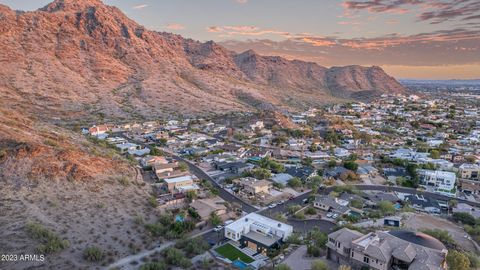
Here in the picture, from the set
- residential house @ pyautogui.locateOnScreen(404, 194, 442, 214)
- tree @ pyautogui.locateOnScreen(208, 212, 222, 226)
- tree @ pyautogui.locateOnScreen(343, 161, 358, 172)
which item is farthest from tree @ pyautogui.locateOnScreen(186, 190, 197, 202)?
tree @ pyautogui.locateOnScreen(343, 161, 358, 172)

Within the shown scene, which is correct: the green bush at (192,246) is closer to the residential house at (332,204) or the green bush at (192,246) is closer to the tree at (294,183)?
the residential house at (332,204)

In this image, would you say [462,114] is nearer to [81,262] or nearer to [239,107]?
[239,107]

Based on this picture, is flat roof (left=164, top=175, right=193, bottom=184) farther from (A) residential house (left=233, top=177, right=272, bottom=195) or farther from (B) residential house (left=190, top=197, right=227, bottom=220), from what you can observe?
(A) residential house (left=233, top=177, right=272, bottom=195)

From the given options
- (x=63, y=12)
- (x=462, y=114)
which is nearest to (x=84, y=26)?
(x=63, y=12)

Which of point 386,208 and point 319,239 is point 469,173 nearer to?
point 386,208

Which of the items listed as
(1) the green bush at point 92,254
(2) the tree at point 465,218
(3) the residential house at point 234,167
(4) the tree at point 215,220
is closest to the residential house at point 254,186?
(3) the residential house at point 234,167

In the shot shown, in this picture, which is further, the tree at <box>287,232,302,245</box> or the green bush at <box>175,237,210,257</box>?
the tree at <box>287,232,302,245</box>
